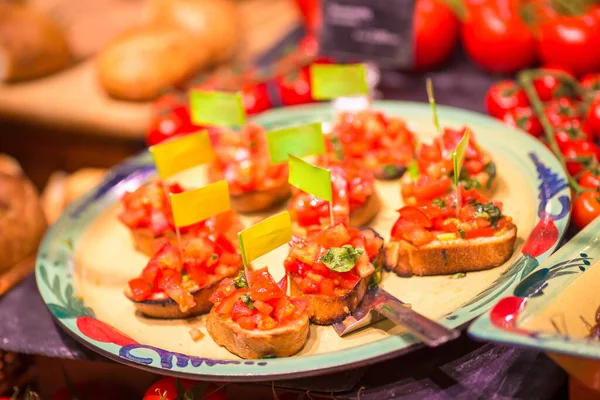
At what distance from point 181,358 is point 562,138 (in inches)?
79.5

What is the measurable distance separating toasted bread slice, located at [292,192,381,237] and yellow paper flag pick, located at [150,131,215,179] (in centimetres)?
53

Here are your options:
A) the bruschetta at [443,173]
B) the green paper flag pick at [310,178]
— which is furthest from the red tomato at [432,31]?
the green paper flag pick at [310,178]

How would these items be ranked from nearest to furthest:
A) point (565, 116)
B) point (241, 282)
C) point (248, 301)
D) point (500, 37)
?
point (248, 301) < point (241, 282) < point (565, 116) < point (500, 37)

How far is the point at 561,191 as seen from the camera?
271 centimetres

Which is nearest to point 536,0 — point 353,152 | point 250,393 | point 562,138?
point 562,138

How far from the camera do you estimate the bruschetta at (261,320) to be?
2242 mm

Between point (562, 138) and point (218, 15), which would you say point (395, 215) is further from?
point (218, 15)

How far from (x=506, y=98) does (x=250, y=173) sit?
4.62ft

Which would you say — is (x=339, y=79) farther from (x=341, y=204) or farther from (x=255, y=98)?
(x=255, y=98)

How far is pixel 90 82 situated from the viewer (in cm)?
507

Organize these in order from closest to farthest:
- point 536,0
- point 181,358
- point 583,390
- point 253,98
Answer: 1. point 583,390
2. point 181,358
3. point 536,0
4. point 253,98

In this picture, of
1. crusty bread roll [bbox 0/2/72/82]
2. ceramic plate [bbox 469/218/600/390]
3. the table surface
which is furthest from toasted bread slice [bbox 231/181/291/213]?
A: crusty bread roll [bbox 0/2/72/82]

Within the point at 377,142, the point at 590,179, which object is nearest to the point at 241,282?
the point at 377,142

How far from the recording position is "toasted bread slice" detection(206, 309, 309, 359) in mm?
2229
